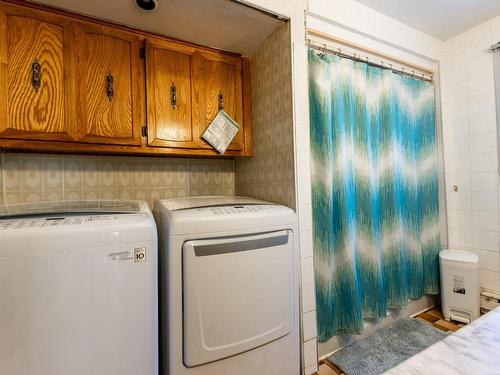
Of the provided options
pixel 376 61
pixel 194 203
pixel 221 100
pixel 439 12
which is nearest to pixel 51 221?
pixel 194 203

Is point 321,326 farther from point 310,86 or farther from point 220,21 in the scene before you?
point 220,21

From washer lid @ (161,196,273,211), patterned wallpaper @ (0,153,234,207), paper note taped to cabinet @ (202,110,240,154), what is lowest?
washer lid @ (161,196,273,211)

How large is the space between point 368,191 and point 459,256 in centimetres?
108

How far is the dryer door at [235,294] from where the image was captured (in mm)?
1024

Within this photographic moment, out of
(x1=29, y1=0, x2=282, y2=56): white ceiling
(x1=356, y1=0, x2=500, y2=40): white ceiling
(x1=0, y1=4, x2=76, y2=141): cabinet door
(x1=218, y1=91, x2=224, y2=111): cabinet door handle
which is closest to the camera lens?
(x1=0, y1=4, x2=76, y2=141): cabinet door

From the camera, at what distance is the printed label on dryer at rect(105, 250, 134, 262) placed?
0.85 m

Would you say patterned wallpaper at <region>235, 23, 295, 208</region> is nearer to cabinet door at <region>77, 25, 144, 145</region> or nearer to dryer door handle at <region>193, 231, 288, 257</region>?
dryer door handle at <region>193, 231, 288, 257</region>

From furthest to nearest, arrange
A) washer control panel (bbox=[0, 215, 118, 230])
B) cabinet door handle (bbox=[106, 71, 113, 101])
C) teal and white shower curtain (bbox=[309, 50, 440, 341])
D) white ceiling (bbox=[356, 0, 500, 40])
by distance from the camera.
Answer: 1. white ceiling (bbox=[356, 0, 500, 40])
2. teal and white shower curtain (bbox=[309, 50, 440, 341])
3. cabinet door handle (bbox=[106, 71, 113, 101])
4. washer control panel (bbox=[0, 215, 118, 230])

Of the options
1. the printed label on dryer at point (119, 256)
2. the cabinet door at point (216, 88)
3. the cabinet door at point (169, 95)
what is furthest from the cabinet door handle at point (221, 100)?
the printed label on dryer at point (119, 256)

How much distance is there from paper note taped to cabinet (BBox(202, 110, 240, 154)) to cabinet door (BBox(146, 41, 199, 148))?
0.31ft

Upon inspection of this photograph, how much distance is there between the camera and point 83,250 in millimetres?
815

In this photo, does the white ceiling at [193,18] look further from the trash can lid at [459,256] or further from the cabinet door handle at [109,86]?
the trash can lid at [459,256]

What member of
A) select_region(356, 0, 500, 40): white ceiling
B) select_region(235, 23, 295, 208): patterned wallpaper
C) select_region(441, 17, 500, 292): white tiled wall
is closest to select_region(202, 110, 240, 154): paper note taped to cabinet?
select_region(235, 23, 295, 208): patterned wallpaper

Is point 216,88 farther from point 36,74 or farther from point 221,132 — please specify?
point 36,74
